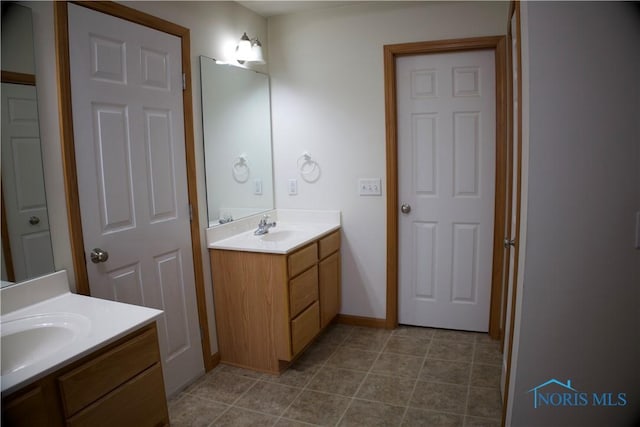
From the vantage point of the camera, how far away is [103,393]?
142 cm

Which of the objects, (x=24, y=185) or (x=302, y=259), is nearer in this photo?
(x=24, y=185)

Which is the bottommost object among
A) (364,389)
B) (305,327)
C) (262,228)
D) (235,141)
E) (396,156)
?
(364,389)

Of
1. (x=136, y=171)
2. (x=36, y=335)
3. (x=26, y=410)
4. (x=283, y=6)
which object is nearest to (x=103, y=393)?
(x=26, y=410)

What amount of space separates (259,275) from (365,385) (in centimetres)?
90

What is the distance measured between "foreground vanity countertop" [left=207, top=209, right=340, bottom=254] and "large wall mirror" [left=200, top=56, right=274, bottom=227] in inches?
3.8

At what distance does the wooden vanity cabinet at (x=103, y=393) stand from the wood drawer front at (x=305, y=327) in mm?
1046

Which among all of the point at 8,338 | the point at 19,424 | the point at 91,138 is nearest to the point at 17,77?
the point at 91,138

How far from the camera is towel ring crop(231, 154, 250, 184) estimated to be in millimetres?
2955

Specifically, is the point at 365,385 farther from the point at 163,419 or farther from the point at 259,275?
the point at 163,419

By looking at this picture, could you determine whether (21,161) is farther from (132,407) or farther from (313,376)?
(313,376)

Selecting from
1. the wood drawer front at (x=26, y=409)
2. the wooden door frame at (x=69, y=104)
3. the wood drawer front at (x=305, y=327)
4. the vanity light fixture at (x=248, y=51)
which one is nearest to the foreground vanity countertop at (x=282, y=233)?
the wood drawer front at (x=305, y=327)

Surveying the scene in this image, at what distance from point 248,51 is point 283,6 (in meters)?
0.47
